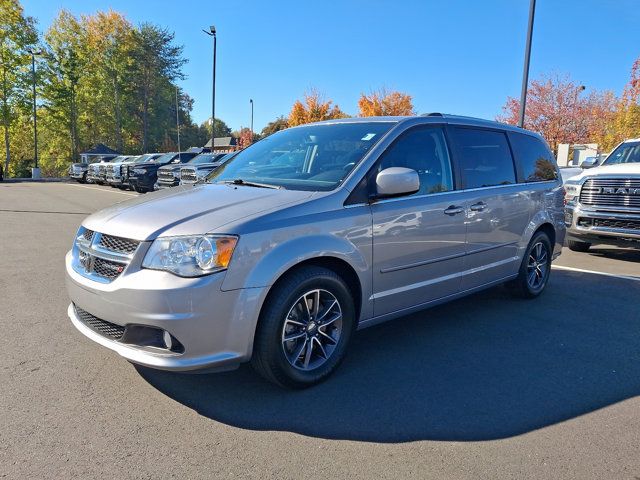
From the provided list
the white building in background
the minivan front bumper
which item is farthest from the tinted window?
the white building in background

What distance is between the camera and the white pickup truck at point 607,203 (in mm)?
7707

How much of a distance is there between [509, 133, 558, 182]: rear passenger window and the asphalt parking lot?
168cm

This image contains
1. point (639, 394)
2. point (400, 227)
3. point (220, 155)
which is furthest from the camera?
point (220, 155)

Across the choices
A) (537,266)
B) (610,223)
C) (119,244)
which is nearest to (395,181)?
(119,244)

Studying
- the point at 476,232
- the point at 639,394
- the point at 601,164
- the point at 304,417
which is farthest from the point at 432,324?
the point at 601,164

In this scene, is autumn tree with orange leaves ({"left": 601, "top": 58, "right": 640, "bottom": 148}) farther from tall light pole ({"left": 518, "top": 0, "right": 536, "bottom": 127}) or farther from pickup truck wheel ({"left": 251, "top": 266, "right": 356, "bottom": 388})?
pickup truck wheel ({"left": 251, "top": 266, "right": 356, "bottom": 388})

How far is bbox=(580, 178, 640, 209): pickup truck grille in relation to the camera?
770 cm

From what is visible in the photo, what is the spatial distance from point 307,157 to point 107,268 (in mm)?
1811

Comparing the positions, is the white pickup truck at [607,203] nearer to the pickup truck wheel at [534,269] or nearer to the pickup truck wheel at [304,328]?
the pickup truck wheel at [534,269]

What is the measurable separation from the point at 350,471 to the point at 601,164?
8.90 metres

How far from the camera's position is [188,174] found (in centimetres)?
1773

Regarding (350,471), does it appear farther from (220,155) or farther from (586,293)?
(220,155)

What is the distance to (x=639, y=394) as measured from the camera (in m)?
3.29

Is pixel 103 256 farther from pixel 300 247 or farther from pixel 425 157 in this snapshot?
pixel 425 157
